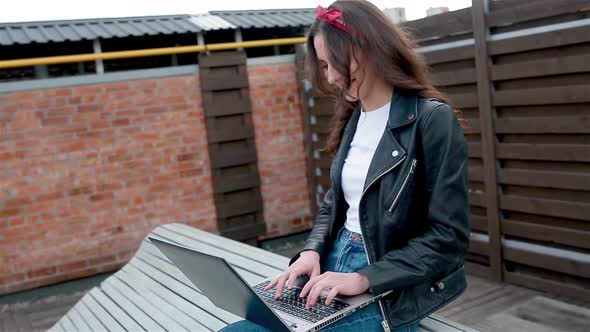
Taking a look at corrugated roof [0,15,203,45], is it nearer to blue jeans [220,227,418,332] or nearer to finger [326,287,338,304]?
blue jeans [220,227,418,332]

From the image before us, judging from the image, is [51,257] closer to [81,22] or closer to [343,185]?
[81,22]

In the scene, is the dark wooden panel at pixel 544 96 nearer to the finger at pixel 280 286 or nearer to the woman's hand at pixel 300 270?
the woman's hand at pixel 300 270

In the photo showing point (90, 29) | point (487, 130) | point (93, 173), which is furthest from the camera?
point (90, 29)

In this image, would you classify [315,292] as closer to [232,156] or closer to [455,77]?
[455,77]

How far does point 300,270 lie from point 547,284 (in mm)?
3059

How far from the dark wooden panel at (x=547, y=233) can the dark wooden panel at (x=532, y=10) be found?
57.2 inches

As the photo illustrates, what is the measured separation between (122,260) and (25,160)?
130 centimetres

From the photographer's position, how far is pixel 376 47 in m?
1.88

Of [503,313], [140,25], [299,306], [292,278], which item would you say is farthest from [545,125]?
[140,25]

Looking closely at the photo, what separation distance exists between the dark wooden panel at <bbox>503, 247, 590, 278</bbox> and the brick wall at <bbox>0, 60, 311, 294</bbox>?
2.86 metres

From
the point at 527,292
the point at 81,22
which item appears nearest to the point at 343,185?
the point at 527,292

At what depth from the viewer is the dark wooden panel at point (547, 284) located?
4266 mm

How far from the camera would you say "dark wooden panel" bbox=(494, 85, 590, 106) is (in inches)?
159

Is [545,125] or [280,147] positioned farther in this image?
[280,147]
